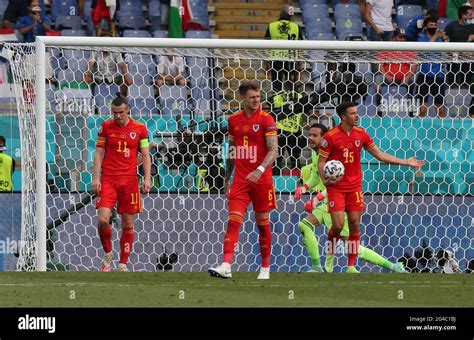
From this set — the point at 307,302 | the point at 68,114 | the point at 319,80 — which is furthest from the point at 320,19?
the point at 307,302

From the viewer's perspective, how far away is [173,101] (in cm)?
1400

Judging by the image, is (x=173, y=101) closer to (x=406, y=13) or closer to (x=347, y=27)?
(x=347, y=27)

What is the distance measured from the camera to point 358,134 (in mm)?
11875

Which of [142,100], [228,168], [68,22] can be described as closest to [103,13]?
[68,22]

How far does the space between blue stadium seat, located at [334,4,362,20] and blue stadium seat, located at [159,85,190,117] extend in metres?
6.21

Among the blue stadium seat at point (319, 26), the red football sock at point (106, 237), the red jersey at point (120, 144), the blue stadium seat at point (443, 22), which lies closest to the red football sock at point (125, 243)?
the red football sock at point (106, 237)

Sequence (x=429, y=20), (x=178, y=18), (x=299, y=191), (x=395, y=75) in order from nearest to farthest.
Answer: (x=299, y=191), (x=395, y=75), (x=429, y=20), (x=178, y=18)

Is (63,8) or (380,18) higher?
(63,8)

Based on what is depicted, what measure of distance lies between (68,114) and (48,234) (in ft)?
4.47

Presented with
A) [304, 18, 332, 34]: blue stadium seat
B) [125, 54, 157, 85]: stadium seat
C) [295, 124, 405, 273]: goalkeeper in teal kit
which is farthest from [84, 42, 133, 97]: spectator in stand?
[304, 18, 332, 34]: blue stadium seat

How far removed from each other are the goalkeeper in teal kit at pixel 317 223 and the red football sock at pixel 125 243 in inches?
69.3

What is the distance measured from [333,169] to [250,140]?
1.08m

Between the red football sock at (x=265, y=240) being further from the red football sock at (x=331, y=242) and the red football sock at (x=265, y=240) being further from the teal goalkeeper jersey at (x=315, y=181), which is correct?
the teal goalkeeper jersey at (x=315, y=181)
